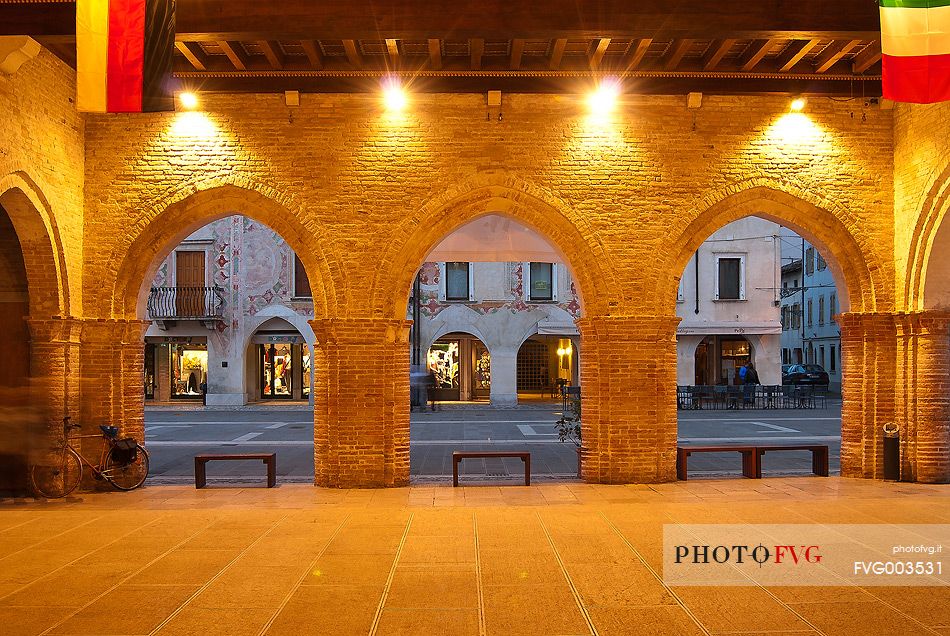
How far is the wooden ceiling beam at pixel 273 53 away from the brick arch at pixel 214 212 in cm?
158

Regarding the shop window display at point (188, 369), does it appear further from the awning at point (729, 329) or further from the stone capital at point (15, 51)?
the stone capital at point (15, 51)

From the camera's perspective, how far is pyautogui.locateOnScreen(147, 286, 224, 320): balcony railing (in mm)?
22766

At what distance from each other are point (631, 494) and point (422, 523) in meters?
2.85

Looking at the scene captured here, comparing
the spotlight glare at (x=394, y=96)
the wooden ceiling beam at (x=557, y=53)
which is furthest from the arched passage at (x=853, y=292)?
the spotlight glare at (x=394, y=96)

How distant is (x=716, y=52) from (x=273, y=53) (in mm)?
5493

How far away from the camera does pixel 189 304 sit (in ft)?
74.9

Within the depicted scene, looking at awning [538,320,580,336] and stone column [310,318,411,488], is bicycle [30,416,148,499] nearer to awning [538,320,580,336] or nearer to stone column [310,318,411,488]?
stone column [310,318,411,488]

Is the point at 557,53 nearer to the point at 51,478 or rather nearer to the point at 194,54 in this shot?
the point at 194,54

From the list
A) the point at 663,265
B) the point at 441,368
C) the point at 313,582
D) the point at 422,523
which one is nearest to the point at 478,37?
the point at 663,265

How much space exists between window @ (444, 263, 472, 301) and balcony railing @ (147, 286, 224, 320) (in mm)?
7463

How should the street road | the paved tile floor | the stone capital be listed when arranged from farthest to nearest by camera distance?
1. the street road
2. the stone capital
3. the paved tile floor

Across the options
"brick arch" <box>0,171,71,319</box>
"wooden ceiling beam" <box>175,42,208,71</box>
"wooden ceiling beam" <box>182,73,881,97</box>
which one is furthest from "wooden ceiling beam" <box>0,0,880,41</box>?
"brick arch" <box>0,171,71,319</box>

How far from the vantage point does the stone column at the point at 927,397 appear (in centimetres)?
934

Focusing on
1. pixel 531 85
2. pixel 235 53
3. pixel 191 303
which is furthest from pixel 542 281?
pixel 235 53
